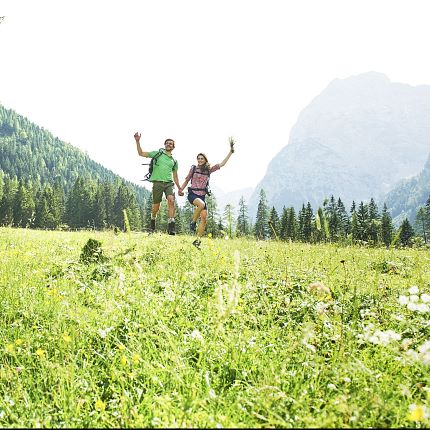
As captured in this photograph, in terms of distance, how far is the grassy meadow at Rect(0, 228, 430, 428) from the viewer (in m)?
2.72

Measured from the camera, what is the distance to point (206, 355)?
3.56 m

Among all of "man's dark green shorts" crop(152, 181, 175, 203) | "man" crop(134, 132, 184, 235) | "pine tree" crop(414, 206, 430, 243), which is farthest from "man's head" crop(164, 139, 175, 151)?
"pine tree" crop(414, 206, 430, 243)

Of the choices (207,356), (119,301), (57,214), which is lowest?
(207,356)

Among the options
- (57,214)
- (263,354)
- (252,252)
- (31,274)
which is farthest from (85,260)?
(57,214)

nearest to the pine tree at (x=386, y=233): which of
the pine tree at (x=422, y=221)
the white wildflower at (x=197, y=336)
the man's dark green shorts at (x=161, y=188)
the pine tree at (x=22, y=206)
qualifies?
the white wildflower at (x=197, y=336)

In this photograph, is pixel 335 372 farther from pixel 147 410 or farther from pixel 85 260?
pixel 85 260

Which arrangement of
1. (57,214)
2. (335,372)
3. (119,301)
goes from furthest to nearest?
(57,214) < (119,301) < (335,372)

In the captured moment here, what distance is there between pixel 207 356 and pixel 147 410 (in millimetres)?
840

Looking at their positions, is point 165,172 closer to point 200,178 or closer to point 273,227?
point 200,178

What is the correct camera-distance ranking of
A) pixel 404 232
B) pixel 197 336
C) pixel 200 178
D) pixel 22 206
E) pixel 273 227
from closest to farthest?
pixel 197 336, pixel 273 227, pixel 200 178, pixel 404 232, pixel 22 206

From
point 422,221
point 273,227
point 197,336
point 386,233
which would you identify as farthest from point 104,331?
point 422,221

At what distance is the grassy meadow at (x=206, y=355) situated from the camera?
272 cm

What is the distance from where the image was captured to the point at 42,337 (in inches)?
163

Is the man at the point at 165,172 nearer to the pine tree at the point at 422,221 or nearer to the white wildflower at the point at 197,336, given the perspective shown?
the white wildflower at the point at 197,336
